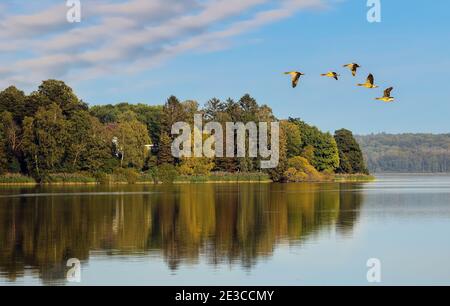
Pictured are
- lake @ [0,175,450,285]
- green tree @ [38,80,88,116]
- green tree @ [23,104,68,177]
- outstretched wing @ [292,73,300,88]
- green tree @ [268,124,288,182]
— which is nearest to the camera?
lake @ [0,175,450,285]

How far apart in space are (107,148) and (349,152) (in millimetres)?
48609

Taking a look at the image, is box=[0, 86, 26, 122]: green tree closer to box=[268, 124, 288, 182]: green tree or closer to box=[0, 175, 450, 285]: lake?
box=[268, 124, 288, 182]: green tree

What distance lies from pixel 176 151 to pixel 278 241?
70.7m

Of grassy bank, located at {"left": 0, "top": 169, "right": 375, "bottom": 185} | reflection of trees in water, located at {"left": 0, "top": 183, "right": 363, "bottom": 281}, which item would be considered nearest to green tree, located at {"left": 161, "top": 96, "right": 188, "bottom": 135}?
grassy bank, located at {"left": 0, "top": 169, "right": 375, "bottom": 185}

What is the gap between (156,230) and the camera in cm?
2661

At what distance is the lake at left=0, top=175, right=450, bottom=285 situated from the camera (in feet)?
55.2

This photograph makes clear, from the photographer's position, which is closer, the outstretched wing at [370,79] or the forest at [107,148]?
the outstretched wing at [370,79]

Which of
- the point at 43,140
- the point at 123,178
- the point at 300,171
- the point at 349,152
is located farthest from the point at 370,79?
the point at 349,152

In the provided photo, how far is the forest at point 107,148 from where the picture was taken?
8269cm

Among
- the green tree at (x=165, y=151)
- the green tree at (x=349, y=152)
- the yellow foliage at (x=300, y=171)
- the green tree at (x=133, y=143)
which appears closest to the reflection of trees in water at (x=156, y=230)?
the green tree at (x=133, y=143)

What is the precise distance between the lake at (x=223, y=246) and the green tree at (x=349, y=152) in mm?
83808

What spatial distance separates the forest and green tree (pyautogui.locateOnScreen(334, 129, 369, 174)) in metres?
9.78

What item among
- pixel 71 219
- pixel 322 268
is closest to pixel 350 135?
pixel 71 219

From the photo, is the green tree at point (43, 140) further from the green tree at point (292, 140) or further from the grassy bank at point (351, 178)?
the grassy bank at point (351, 178)
